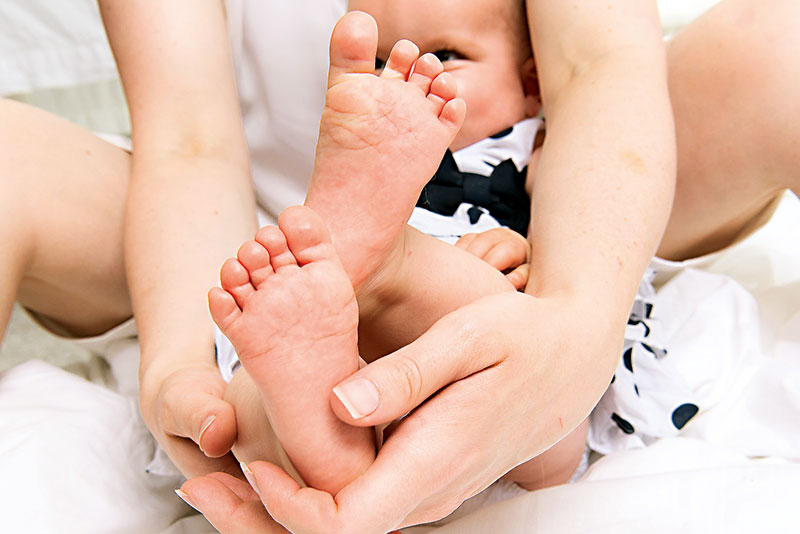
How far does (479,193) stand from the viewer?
85 cm

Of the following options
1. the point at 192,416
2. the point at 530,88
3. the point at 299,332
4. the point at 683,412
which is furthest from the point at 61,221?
the point at 683,412

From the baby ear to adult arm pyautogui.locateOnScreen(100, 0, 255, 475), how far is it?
1.19 ft

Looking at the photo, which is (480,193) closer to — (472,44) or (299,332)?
(472,44)

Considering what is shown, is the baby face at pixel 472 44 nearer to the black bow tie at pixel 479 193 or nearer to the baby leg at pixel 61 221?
the black bow tie at pixel 479 193

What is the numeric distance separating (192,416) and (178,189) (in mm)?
338

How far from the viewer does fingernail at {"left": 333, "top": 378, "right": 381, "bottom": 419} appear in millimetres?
436

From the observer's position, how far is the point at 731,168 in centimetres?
81

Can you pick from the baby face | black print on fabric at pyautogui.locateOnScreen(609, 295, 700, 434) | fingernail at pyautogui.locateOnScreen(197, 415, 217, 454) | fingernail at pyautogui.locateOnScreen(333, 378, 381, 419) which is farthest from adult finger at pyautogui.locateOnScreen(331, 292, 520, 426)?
the baby face

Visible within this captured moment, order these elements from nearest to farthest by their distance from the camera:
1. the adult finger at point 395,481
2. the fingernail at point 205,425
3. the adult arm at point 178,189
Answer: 1. the adult finger at point 395,481
2. the fingernail at point 205,425
3. the adult arm at point 178,189

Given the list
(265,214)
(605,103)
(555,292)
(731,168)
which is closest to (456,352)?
(555,292)

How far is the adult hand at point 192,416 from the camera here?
1.80ft

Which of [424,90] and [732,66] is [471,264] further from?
[732,66]

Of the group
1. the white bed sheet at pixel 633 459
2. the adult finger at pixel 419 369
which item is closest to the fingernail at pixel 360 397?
the adult finger at pixel 419 369

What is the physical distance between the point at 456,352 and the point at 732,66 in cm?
52
